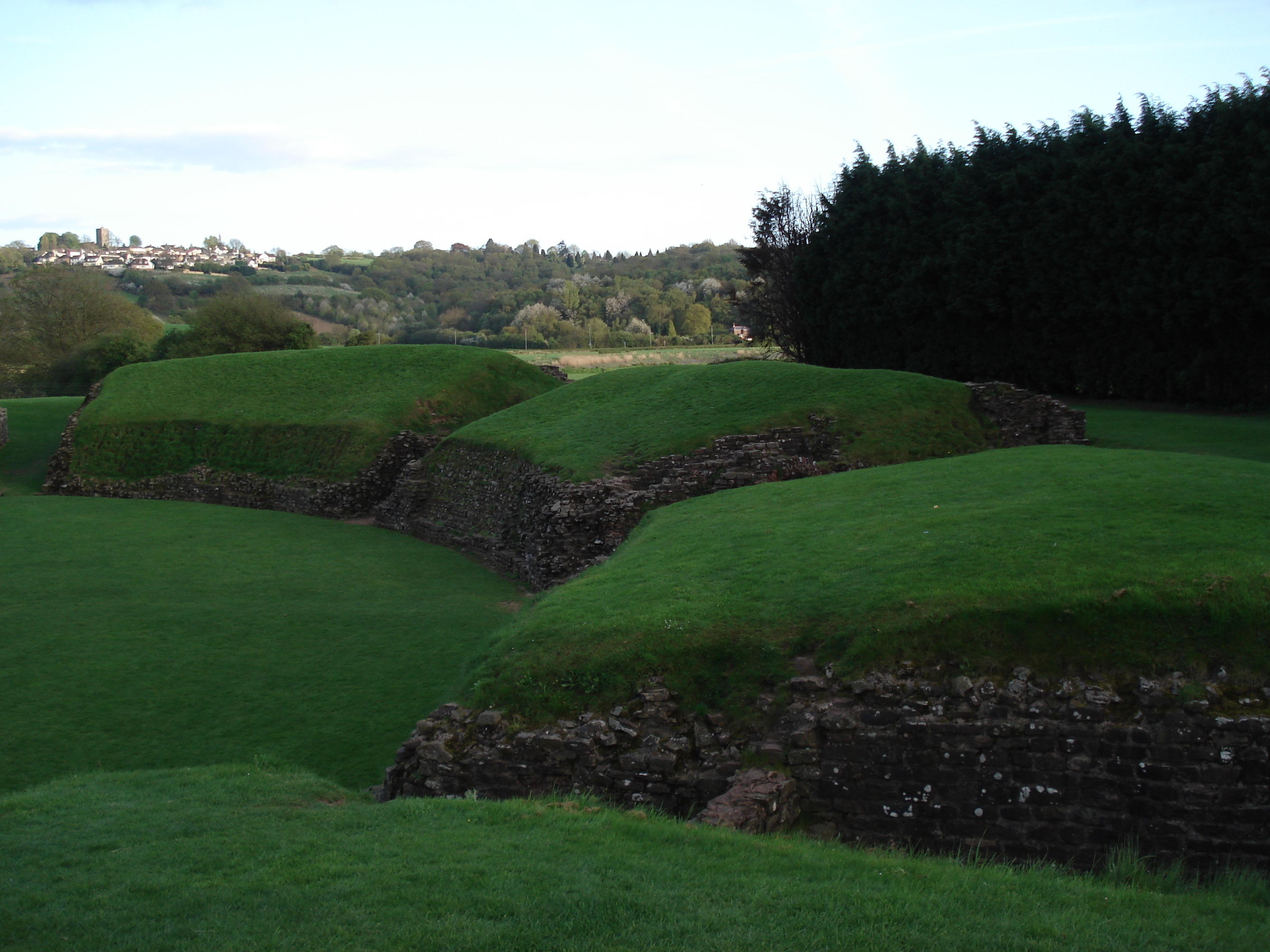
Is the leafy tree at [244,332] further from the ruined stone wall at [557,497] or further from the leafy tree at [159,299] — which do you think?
the leafy tree at [159,299]

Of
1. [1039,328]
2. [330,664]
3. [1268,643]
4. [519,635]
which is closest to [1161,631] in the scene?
[1268,643]

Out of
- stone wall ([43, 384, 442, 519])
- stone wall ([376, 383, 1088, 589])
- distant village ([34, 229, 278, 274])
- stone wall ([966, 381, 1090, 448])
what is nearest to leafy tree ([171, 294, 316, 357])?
stone wall ([43, 384, 442, 519])

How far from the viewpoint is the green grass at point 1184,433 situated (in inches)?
760

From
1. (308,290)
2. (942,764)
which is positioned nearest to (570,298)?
(308,290)

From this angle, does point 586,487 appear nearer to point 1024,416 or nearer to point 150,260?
point 1024,416

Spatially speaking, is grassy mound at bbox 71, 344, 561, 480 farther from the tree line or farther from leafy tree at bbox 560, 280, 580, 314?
leafy tree at bbox 560, 280, 580, 314

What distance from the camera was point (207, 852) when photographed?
226 inches

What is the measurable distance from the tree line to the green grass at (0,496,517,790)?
Answer: 1882 cm

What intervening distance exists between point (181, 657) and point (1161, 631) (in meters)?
12.2

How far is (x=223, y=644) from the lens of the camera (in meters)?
13.9

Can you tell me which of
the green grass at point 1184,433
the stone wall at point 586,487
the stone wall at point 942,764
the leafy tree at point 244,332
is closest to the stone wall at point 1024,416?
the stone wall at point 586,487

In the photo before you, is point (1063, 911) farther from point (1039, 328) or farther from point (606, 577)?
point (1039, 328)

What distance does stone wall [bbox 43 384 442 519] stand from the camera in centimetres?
2644

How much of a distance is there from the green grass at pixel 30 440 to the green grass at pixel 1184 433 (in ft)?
104
